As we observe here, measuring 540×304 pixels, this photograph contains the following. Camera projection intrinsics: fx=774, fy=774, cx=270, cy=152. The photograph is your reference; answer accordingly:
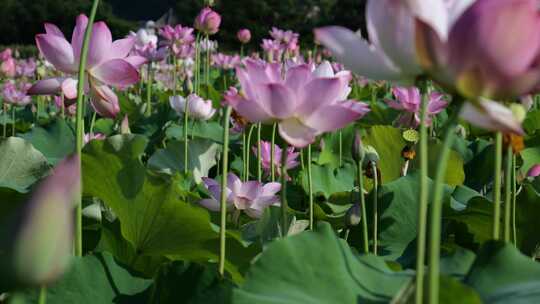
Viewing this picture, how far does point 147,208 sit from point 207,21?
56.2 inches

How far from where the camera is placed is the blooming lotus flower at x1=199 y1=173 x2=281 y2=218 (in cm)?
106

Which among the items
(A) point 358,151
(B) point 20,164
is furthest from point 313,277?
(B) point 20,164

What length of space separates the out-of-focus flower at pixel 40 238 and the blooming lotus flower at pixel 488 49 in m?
0.24

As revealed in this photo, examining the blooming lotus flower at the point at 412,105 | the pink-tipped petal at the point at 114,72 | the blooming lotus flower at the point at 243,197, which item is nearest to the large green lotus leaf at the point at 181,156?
the blooming lotus flower at the point at 412,105

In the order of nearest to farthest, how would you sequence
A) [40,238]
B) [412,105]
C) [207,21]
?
[40,238] < [412,105] < [207,21]

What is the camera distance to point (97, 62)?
848 millimetres

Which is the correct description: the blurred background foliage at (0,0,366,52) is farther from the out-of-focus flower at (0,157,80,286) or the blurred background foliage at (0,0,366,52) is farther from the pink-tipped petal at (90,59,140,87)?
the out-of-focus flower at (0,157,80,286)

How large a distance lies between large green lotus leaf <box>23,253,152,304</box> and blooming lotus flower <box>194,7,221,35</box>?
1.56m

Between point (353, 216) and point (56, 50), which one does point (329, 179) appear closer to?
point (353, 216)

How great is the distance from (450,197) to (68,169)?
80 centimetres

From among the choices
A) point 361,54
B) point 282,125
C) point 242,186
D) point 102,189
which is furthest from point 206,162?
point 361,54

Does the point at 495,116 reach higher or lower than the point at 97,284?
higher

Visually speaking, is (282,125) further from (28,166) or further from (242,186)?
(28,166)

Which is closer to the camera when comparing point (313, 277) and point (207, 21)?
point (313, 277)
